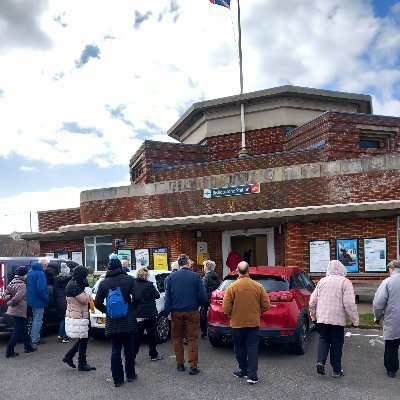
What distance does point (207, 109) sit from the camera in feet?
66.1

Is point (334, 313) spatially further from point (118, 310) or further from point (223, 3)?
point (223, 3)

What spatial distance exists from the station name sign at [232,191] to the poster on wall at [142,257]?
310cm

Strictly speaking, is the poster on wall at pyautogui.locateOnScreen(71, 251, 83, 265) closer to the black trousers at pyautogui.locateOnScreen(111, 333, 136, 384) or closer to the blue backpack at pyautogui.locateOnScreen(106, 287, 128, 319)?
the black trousers at pyautogui.locateOnScreen(111, 333, 136, 384)

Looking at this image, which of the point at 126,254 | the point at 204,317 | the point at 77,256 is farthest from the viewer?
the point at 77,256

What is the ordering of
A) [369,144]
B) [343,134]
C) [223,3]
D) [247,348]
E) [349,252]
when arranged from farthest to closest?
1. [223,3]
2. [369,144]
3. [343,134]
4. [349,252]
5. [247,348]

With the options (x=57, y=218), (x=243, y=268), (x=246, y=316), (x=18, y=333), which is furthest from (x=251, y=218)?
(x=57, y=218)

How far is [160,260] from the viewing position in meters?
15.0

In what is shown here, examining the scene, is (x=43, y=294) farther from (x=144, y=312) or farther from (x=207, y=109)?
(x=207, y=109)

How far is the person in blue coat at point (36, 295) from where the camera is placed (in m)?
8.43

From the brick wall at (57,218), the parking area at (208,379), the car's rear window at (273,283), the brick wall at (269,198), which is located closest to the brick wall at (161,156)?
the brick wall at (269,198)

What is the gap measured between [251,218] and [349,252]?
3.19 m

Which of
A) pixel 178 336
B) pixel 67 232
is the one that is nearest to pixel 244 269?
pixel 178 336

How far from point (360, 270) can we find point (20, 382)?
992 cm

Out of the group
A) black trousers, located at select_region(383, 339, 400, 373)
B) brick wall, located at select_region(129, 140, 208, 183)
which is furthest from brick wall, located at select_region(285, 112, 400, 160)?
black trousers, located at select_region(383, 339, 400, 373)
